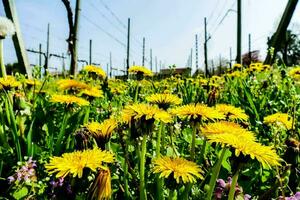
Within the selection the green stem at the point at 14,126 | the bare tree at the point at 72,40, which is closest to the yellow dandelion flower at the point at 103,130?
the green stem at the point at 14,126

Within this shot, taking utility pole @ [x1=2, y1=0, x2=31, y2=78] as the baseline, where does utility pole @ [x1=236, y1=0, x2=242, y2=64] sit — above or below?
above

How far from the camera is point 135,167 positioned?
3.74ft

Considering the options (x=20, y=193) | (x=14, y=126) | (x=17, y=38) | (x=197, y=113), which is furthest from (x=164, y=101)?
(x=17, y=38)

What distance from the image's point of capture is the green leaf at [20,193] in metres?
1.05

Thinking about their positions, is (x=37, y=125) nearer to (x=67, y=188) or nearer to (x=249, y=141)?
Result: (x=67, y=188)

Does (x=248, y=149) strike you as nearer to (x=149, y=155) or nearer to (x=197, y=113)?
(x=197, y=113)

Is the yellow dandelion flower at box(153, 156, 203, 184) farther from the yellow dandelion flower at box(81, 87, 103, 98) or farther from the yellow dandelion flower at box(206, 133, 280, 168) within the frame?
the yellow dandelion flower at box(81, 87, 103, 98)

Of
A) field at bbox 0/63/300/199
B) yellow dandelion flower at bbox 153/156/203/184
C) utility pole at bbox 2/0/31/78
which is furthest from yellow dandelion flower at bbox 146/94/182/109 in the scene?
utility pole at bbox 2/0/31/78

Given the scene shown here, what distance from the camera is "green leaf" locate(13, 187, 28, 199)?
1.05m

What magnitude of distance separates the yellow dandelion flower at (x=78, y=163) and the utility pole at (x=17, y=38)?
2.11m

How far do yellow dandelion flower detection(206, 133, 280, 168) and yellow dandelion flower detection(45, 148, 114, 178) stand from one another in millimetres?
196

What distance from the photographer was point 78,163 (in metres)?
0.66

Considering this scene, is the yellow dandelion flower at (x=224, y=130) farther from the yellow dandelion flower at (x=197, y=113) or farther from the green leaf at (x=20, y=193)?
the green leaf at (x=20, y=193)

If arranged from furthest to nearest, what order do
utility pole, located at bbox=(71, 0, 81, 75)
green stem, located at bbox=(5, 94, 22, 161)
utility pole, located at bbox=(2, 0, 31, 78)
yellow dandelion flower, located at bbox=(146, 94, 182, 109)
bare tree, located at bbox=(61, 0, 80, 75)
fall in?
utility pole, located at bbox=(71, 0, 81, 75) → bare tree, located at bbox=(61, 0, 80, 75) → utility pole, located at bbox=(2, 0, 31, 78) → green stem, located at bbox=(5, 94, 22, 161) → yellow dandelion flower, located at bbox=(146, 94, 182, 109)
